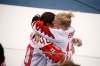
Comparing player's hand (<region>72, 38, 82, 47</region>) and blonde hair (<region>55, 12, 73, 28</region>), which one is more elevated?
blonde hair (<region>55, 12, 73, 28</region>)

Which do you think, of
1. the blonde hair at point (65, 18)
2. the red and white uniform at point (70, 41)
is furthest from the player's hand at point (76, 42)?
the blonde hair at point (65, 18)

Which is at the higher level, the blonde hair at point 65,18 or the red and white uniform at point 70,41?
the blonde hair at point 65,18

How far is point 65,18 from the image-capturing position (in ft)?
6.00

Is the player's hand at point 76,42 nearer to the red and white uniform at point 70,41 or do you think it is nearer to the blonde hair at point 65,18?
the red and white uniform at point 70,41

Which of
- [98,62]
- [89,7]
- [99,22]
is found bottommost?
[98,62]

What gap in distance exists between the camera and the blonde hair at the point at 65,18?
182 centimetres

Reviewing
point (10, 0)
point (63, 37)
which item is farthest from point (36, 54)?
point (10, 0)

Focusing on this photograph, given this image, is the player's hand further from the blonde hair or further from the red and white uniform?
the blonde hair

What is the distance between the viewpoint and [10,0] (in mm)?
1917

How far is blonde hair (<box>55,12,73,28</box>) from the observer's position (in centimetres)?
182

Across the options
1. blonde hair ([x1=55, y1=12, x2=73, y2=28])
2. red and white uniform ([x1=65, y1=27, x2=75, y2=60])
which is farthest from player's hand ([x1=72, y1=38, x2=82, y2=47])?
blonde hair ([x1=55, y1=12, x2=73, y2=28])

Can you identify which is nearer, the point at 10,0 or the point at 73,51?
the point at 73,51

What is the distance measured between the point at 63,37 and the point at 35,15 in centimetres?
31

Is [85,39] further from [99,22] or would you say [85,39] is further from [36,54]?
[36,54]
